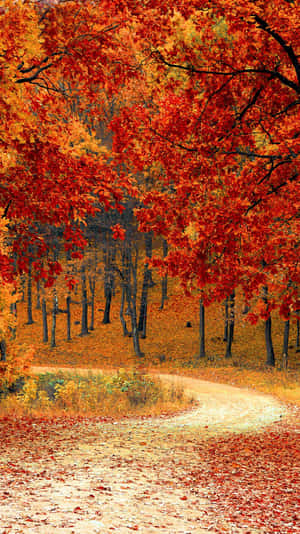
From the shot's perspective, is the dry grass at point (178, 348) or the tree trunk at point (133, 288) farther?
the tree trunk at point (133, 288)

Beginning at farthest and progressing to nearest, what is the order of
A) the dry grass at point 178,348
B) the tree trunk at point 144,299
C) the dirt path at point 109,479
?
the tree trunk at point 144,299 → the dry grass at point 178,348 → the dirt path at point 109,479

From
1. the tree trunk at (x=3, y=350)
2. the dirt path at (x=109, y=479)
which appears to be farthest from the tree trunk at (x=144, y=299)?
the dirt path at (x=109, y=479)

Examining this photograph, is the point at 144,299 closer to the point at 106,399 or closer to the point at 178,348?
the point at 178,348

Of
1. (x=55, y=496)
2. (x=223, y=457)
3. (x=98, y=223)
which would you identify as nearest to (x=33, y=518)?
(x=55, y=496)

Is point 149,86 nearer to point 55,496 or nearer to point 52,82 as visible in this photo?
point 52,82

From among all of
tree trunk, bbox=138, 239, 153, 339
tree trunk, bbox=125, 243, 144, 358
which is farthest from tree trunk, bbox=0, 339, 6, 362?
tree trunk, bbox=138, 239, 153, 339

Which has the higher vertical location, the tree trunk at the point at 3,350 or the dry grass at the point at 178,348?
the tree trunk at the point at 3,350

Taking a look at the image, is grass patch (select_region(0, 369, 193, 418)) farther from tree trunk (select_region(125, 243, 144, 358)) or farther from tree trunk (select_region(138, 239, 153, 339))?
tree trunk (select_region(138, 239, 153, 339))

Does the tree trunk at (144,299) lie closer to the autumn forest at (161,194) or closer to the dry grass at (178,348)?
the dry grass at (178,348)

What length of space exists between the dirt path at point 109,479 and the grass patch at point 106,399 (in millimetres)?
1466

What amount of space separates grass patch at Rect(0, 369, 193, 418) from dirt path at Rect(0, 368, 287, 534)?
1466 mm

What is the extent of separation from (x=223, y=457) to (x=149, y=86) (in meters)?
6.86

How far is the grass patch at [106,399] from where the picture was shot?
12305mm

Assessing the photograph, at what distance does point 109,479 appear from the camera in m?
6.47
